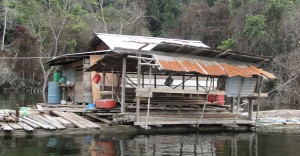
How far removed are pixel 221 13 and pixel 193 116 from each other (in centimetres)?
2714

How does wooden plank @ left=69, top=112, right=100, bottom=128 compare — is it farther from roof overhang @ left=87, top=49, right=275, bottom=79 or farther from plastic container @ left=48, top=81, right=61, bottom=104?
plastic container @ left=48, top=81, right=61, bottom=104

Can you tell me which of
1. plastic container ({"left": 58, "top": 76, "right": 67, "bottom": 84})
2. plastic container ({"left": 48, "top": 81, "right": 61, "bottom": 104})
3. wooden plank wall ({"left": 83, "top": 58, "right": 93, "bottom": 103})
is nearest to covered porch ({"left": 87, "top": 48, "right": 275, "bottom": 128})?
wooden plank wall ({"left": 83, "top": 58, "right": 93, "bottom": 103})

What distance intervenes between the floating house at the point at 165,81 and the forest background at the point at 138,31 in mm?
15159

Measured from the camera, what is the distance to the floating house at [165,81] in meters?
14.7

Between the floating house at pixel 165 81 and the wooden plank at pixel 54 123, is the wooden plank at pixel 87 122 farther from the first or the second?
the wooden plank at pixel 54 123

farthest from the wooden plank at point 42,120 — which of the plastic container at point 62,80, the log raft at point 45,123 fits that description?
the plastic container at point 62,80

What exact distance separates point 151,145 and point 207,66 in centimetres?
450

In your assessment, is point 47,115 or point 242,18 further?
point 242,18

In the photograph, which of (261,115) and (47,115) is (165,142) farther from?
(261,115)

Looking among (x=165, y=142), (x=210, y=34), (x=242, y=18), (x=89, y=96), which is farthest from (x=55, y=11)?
(x=165, y=142)

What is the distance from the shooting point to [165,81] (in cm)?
1650

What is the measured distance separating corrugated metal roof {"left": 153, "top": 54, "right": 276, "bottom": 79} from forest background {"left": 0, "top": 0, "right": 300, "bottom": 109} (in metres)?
15.7

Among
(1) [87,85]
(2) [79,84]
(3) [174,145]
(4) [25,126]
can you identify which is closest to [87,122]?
(4) [25,126]

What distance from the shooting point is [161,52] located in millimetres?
15008
